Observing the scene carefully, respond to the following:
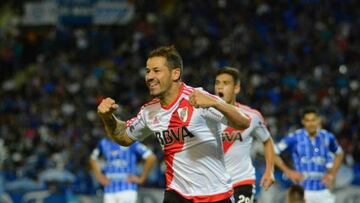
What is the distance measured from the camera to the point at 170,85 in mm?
6102

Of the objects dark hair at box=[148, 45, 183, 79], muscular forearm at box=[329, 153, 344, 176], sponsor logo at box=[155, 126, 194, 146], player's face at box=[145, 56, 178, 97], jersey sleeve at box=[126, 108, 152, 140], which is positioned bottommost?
muscular forearm at box=[329, 153, 344, 176]

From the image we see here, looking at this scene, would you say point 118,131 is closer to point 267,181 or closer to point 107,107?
point 107,107

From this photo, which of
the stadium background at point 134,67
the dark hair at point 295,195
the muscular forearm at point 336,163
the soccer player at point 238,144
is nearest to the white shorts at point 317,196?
the muscular forearm at point 336,163

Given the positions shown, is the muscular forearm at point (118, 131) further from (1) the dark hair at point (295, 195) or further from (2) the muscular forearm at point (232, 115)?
(1) the dark hair at point (295, 195)

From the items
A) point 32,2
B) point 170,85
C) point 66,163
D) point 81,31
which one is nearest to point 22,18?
point 32,2

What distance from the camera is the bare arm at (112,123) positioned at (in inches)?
233

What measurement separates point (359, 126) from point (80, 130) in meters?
6.69

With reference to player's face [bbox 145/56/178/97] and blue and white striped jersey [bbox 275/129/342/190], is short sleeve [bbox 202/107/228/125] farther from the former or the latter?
blue and white striped jersey [bbox 275/129/342/190]

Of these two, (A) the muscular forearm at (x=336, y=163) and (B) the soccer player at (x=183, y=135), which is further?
(A) the muscular forearm at (x=336, y=163)

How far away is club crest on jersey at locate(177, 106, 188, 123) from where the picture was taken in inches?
241

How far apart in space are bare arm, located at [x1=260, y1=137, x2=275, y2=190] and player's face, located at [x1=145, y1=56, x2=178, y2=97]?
2354 mm

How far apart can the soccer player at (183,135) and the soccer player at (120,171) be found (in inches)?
205

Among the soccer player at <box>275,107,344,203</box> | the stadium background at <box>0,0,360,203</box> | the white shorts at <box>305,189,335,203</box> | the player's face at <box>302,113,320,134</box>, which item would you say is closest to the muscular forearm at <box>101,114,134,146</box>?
the soccer player at <box>275,107,344,203</box>

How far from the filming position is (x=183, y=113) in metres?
6.13
